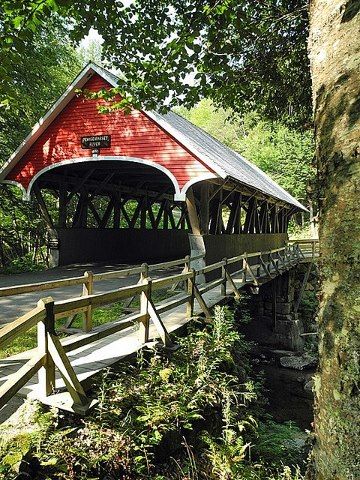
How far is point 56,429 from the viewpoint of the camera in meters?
3.45

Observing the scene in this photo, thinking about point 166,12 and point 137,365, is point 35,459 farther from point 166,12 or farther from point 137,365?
point 166,12

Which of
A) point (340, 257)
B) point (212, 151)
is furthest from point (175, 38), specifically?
point (212, 151)

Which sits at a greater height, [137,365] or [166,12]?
[166,12]

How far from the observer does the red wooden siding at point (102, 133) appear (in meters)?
Answer: 11.1

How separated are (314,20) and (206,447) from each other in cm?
451

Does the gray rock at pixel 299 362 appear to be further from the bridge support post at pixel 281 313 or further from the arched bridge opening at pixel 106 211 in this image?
the arched bridge opening at pixel 106 211

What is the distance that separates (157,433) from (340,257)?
10.2 ft

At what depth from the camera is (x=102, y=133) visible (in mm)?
12273

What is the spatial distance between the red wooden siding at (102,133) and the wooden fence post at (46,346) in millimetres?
7834

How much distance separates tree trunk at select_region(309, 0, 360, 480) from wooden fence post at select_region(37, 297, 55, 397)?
257 cm

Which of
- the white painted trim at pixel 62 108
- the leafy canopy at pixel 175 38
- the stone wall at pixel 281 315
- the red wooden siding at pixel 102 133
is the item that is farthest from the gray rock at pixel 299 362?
the leafy canopy at pixel 175 38

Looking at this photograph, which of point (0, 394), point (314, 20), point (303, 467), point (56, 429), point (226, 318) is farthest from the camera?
point (226, 318)

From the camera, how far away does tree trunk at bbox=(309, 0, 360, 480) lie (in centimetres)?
154

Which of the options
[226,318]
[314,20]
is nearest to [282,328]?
[226,318]
